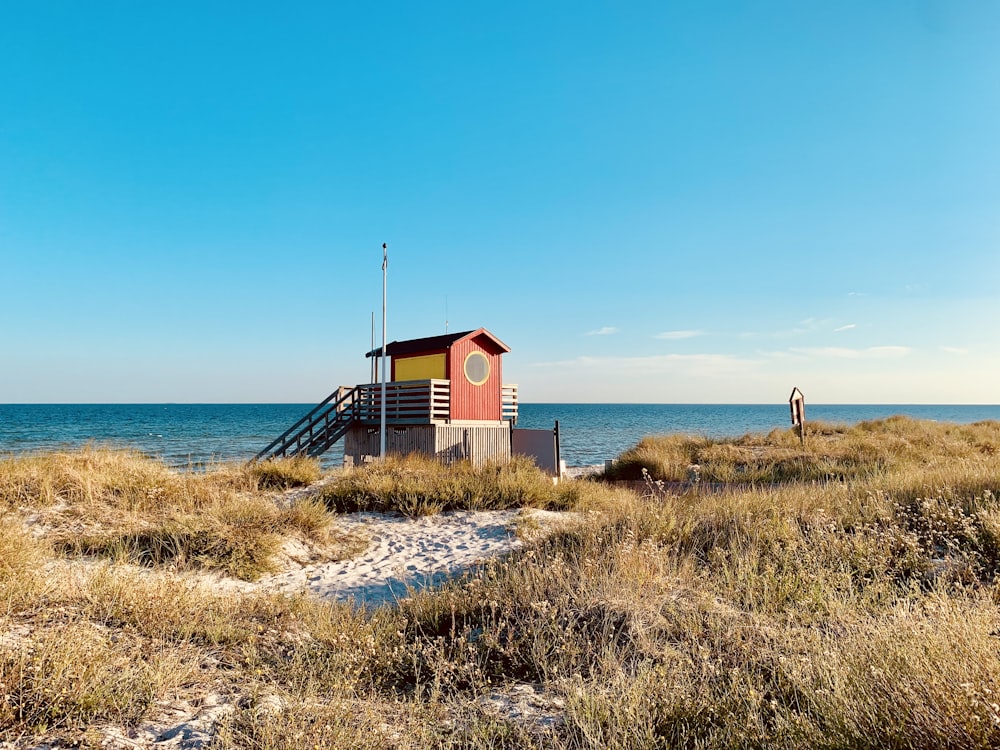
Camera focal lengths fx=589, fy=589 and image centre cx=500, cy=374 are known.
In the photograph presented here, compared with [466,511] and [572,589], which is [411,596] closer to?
[572,589]

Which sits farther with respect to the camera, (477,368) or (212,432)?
(212,432)

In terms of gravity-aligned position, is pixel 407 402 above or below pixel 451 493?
above

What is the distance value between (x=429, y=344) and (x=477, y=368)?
2.09 m

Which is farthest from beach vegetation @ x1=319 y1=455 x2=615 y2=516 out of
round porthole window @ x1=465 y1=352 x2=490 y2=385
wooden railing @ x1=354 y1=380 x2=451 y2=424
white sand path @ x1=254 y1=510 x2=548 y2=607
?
round porthole window @ x1=465 y1=352 x2=490 y2=385

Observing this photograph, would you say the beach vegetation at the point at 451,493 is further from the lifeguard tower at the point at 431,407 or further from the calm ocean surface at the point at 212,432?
the lifeguard tower at the point at 431,407

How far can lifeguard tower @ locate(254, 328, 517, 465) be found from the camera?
21.4 meters

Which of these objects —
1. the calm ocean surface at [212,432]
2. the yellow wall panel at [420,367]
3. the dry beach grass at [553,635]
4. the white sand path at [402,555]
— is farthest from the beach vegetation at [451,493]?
the yellow wall panel at [420,367]

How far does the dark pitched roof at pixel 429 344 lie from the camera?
22281mm

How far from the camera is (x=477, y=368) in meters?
23.1

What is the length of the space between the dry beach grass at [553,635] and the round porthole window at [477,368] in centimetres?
1350

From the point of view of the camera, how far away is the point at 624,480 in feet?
63.5

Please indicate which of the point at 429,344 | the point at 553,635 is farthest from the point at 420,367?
the point at 553,635

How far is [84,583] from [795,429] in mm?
27484

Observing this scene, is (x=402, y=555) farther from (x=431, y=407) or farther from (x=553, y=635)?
(x=431, y=407)
